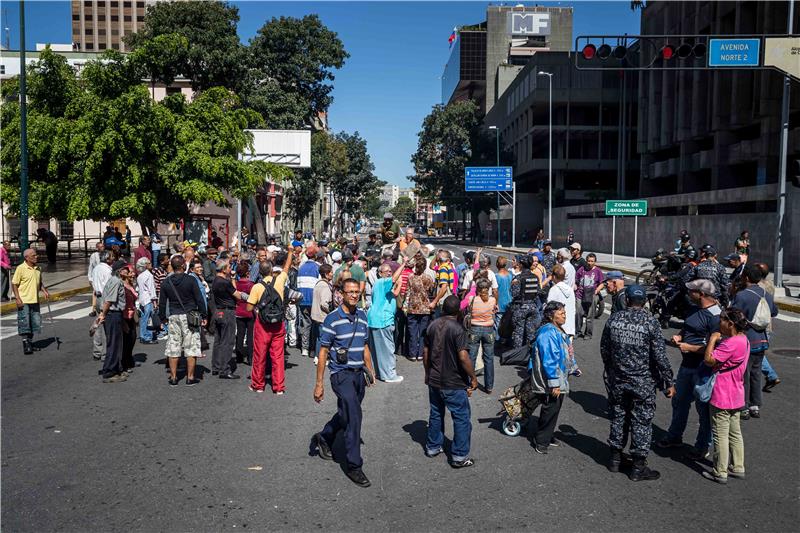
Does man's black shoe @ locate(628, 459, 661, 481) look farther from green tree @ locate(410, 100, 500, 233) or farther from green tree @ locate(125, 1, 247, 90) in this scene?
green tree @ locate(410, 100, 500, 233)

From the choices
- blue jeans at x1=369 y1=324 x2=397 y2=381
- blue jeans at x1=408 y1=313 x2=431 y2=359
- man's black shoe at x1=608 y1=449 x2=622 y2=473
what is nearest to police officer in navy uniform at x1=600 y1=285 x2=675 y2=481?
man's black shoe at x1=608 y1=449 x2=622 y2=473

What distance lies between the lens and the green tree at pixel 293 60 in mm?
40906

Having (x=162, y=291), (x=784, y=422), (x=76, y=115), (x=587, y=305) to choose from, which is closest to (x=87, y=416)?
(x=162, y=291)

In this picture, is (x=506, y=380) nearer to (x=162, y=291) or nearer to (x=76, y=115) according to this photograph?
(x=162, y=291)

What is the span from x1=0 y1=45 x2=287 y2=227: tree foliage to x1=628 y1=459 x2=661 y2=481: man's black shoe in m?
22.0

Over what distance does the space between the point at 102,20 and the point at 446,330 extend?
115516mm

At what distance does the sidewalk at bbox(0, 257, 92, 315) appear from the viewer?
19291mm

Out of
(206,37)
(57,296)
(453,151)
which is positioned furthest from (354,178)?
(57,296)

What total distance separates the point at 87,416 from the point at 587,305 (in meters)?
9.38

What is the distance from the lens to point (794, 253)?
84.5ft

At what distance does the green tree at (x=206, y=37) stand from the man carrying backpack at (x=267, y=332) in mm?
31216

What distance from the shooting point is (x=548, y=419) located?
6594 mm

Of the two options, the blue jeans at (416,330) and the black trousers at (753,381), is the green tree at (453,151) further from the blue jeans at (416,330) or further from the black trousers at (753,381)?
the black trousers at (753,381)

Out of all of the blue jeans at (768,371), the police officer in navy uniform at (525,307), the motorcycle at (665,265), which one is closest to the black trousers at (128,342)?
the police officer in navy uniform at (525,307)
